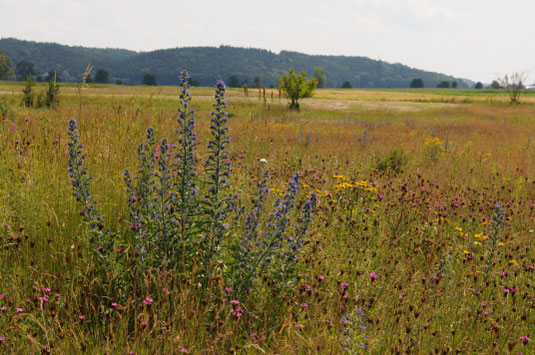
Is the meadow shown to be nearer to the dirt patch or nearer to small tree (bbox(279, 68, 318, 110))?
small tree (bbox(279, 68, 318, 110))

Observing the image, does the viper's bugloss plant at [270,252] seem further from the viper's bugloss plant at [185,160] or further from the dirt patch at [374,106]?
the dirt patch at [374,106]

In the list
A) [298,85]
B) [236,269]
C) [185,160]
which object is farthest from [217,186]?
[298,85]

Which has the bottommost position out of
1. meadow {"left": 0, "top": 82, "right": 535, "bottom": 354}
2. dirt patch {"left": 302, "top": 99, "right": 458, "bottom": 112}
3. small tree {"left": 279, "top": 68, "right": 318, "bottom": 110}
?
meadow {"left": 0, "top": 82, "right": 535, "bottom": 354}

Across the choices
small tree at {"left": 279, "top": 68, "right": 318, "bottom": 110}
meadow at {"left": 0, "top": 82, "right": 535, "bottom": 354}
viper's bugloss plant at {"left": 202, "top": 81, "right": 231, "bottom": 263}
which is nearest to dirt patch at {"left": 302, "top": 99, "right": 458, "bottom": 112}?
small tree at {"left": 279, "top": 68, "right": 318, "bottom": 110}

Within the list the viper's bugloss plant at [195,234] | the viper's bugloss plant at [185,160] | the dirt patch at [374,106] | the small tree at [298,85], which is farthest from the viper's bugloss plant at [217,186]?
the dirt patch at [374,106]

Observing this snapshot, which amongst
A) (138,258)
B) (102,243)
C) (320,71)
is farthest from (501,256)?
(320,71)

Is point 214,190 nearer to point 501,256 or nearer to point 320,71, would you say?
point 501,256

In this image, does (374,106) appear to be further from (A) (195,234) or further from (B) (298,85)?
(A) (195,234)

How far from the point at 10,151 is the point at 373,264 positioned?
15.4 feet

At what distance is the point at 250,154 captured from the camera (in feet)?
25.6

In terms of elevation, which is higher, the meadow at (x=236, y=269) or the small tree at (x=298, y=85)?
the small tree at (x=298, y=85)

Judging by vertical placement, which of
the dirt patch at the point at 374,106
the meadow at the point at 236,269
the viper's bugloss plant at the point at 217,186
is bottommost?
the meadow at the point at 236,269

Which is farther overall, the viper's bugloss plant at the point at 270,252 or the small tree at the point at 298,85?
the small tree at the point at 298,85

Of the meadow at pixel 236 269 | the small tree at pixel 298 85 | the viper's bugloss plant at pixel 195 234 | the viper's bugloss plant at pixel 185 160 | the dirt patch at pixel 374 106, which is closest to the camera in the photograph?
the meadow at pixel 236 269
